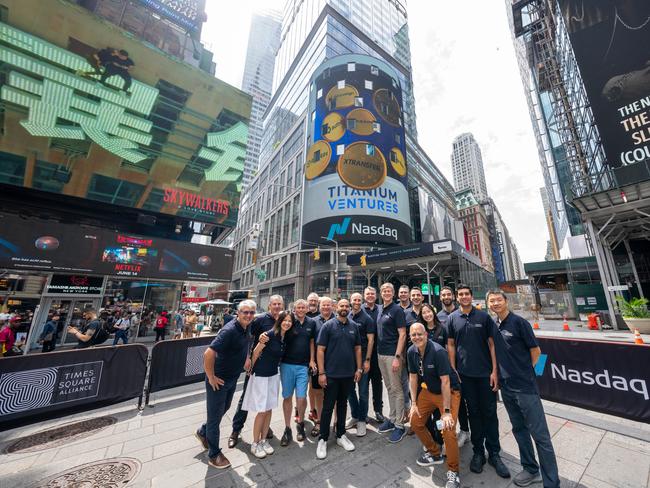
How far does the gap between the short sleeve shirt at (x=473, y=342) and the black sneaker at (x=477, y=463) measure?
3.34 feet

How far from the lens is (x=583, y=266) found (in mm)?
26891

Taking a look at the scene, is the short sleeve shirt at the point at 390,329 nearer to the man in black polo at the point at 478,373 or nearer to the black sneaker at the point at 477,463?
the man in black polo at the point at 478,373

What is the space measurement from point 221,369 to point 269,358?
74 centimetres

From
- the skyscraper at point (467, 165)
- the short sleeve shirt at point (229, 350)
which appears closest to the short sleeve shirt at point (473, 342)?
the short sleeve shirt at point (229, 350)

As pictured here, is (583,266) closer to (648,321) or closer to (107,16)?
(648,321)

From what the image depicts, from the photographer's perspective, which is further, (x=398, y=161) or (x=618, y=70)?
(x=398, y=161)

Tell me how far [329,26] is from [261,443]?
59976 mm

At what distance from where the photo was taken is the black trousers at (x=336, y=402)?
3992mm

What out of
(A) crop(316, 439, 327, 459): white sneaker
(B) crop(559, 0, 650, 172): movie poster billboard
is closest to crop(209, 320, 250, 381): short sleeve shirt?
(A) crop(316, 439, 327, 459): white sneaker

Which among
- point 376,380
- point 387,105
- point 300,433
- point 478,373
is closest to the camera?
point 478,373

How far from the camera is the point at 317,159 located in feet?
112

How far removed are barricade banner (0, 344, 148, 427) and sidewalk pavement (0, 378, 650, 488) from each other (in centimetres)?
49

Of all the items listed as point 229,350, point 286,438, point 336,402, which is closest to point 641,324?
point 336,402

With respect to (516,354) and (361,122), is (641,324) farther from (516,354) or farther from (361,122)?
(361,122)
